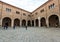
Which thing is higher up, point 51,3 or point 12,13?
point 51,3

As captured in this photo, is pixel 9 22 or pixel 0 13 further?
pixel 9 22

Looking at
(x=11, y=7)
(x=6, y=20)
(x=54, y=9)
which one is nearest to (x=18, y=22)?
(x=6, y=20)

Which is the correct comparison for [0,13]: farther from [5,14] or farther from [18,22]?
[18,22]

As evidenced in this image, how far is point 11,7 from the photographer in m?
25.8

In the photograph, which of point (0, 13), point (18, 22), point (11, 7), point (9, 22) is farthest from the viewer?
point (18, 22)

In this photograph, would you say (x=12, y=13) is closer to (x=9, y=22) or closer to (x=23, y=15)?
(x=9, y=22)

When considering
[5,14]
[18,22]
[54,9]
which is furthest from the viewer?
[18,22]

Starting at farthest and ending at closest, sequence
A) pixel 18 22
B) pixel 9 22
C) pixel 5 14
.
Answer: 1. pixel 18 22
2. pixel 9 22
3. pixel 5 14

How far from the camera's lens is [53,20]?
23.9m

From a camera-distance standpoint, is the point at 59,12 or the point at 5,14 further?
the point at 5,14

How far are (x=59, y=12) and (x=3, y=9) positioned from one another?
57.0 ft

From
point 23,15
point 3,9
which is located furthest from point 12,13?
point 23,15

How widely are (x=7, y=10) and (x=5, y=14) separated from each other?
178cm

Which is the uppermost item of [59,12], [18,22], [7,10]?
[7,10]
